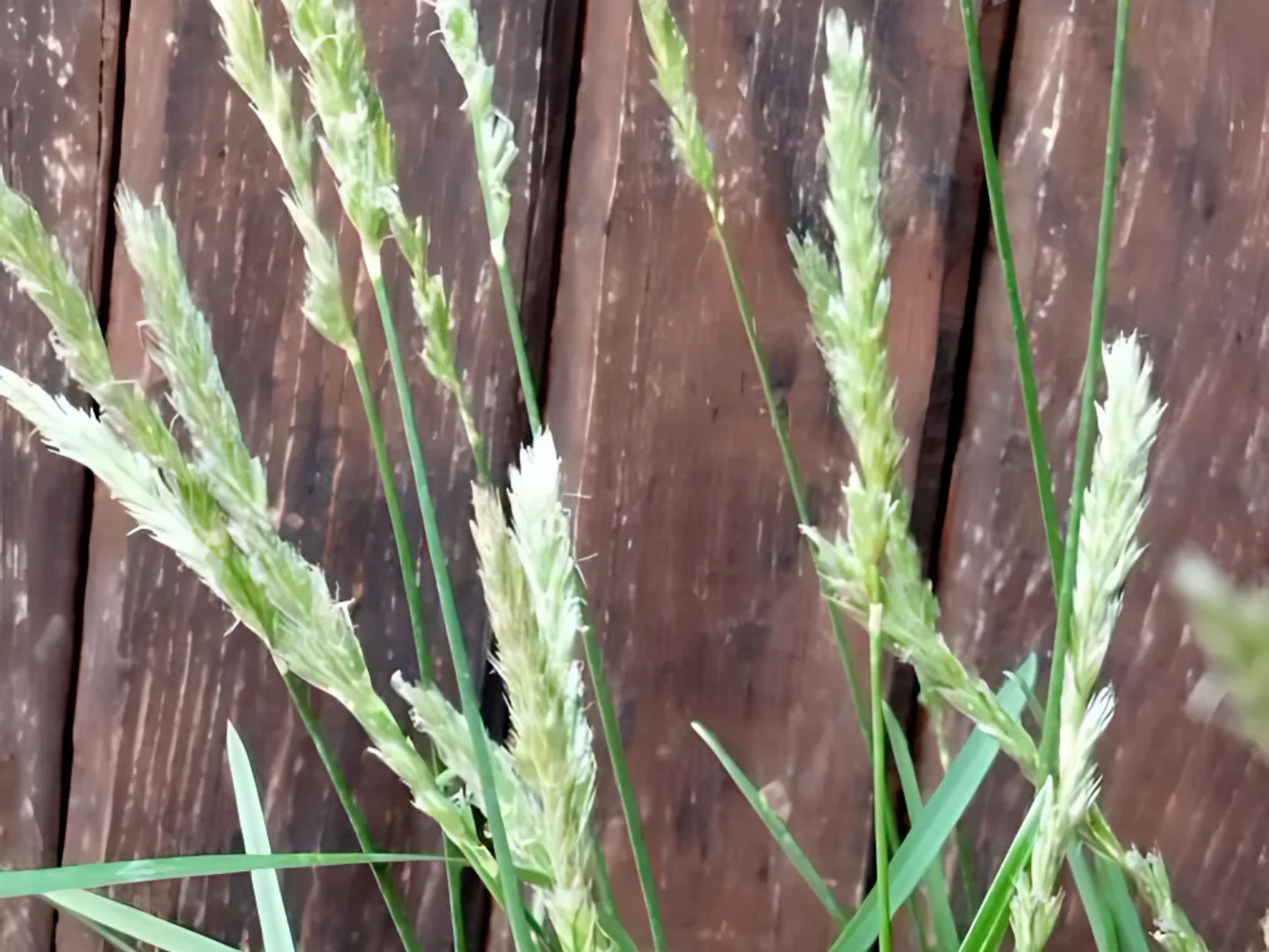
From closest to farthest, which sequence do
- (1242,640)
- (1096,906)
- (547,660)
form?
(1242,640) → (547,660) → (1096,906)

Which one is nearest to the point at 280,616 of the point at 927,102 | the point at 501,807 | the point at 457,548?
the point at 501,807

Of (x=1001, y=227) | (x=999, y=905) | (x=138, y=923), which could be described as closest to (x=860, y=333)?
(x=1001, y=227)

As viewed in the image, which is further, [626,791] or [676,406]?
[676,406]

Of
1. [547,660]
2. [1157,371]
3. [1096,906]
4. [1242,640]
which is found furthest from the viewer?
[1157,371]

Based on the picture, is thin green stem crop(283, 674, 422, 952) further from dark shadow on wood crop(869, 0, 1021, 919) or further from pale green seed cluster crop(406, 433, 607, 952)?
dark shadow on wood crop(869, 0, 1021, 919)

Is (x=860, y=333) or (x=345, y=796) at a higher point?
(x=860, y=333)

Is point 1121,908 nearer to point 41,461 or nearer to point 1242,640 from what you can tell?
point 1242,640
